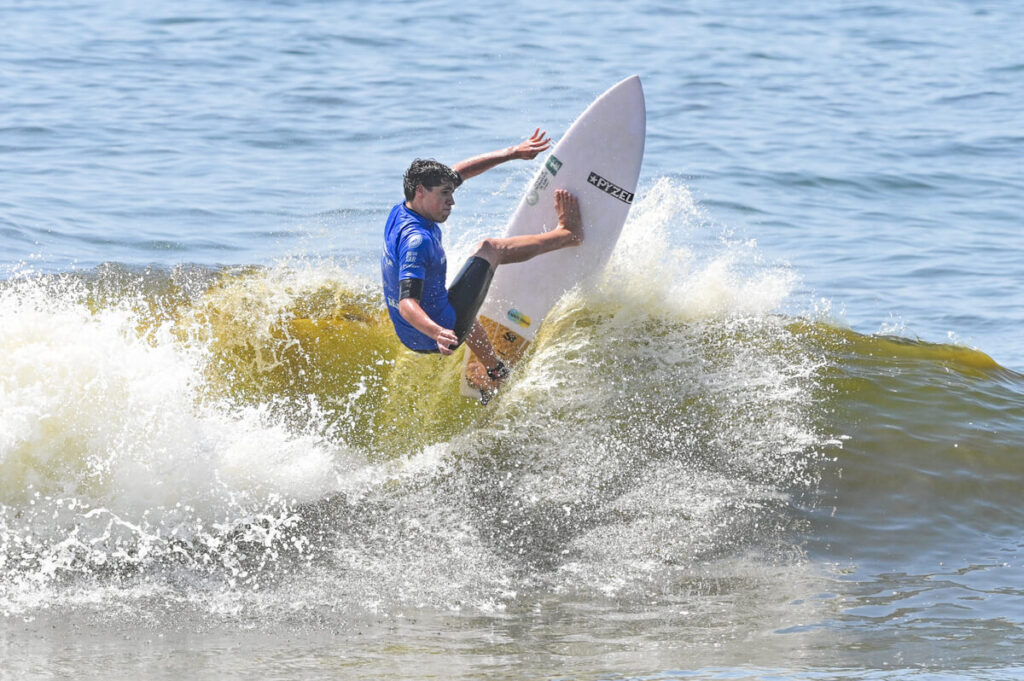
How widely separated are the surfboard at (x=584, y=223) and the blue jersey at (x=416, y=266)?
1.01 meters

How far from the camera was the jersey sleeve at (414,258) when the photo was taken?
21.4 feet

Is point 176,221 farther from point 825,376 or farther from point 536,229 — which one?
point 825,376

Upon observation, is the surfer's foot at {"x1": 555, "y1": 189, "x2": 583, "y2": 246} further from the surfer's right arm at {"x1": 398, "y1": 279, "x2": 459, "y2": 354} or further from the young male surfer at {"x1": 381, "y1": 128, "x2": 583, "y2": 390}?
the surfer's right arm at {"x1": 398, "y1": 279, "x2": 459, "y2": 354}

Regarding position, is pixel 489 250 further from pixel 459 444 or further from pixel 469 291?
pixel 459 444

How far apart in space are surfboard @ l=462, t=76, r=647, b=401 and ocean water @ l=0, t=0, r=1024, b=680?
0.54ft

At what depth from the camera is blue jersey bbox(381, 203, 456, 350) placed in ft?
21.5

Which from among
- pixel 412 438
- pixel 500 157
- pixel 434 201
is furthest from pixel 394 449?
pixel 500 157

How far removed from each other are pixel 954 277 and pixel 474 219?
17.4 feet

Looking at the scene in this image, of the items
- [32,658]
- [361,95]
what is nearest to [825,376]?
[32,658]

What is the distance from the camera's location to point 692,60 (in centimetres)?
2412

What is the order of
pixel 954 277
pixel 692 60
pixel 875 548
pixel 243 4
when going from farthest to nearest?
pixel 243 4
pixel 692 60
pixel 954 277
pixel 875 548

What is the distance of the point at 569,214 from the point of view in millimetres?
7848

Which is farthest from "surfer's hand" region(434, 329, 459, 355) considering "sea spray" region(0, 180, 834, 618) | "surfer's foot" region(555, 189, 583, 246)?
"surfer's foot" region(555, 189, 583, 246)

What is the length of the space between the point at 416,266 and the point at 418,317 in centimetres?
33
